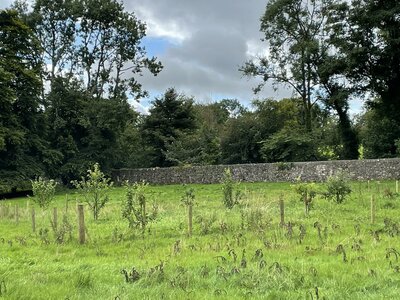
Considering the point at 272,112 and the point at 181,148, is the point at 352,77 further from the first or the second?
the point at 181,148

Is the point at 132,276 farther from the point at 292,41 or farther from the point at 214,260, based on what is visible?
the point at 292,41

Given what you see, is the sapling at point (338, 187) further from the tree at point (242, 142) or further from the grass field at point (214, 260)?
the tree at point (242, 142)

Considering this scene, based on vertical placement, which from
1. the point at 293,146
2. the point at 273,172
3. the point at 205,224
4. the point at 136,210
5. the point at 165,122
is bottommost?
the point at 205,224

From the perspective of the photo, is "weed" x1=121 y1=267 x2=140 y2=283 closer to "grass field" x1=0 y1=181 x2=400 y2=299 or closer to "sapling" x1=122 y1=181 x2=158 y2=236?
"grass field" x1=0 y1=181 x2=400 y2=299

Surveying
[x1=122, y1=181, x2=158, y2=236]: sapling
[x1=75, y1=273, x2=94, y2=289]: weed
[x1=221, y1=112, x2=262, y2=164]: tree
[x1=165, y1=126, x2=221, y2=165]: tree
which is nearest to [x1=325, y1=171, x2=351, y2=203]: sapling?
[x1=122, y1=181, x2=158, y2=236]: sapling

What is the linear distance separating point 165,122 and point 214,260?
140 ft

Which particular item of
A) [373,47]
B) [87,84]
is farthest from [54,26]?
[373,47]

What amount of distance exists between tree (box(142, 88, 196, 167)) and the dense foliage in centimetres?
12

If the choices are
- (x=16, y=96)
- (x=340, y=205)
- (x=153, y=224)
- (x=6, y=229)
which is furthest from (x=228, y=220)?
(x=16, y=96)

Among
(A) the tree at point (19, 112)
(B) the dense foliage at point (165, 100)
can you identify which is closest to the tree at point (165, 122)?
(B) the dense foliage at point (165, 100)

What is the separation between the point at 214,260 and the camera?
9391 mm

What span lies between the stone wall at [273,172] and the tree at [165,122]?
4.76 metres

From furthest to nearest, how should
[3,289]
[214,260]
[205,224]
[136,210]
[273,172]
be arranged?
[273,172] → [136,210] → [205,224] → [214,260] → [3,289]

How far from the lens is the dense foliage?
38875mm
